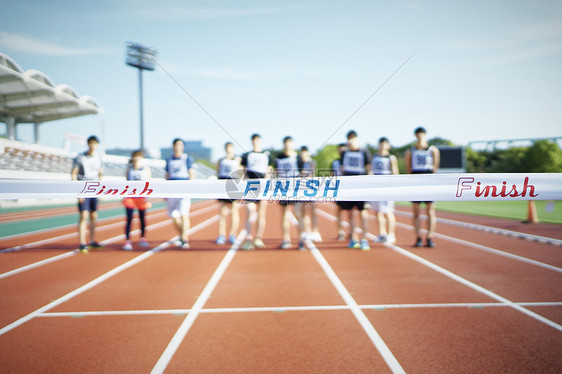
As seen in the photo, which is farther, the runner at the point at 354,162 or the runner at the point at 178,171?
the runner at the point at 178,171

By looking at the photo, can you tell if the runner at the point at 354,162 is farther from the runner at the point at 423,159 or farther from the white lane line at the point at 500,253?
the white lane line at the point at 500,253

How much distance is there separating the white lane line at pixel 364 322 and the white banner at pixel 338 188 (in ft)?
3.67

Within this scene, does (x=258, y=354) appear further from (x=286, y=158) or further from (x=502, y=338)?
(x=286, y=158)

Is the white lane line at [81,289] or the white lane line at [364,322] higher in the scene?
the white lane line at [364,322]

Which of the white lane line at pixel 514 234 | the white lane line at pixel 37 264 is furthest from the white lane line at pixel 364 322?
the white lane line at pixel 514 234

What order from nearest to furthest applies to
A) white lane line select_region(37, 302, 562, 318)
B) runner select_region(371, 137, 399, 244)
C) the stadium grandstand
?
white lane line select_region(37, 302, 562, 318) → runner select_region(371, 137, 399, 244) → the stadium grandstand

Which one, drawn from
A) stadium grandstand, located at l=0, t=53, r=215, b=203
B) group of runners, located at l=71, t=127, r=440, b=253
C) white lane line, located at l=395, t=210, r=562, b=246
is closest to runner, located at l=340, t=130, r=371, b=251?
group of runners, located at l=71, t=127, r=440, b=253

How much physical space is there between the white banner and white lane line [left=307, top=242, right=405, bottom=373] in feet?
3.67

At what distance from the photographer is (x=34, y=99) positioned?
25.0 metres

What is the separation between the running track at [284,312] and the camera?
2510 mm

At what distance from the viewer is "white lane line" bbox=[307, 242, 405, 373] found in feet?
8.05

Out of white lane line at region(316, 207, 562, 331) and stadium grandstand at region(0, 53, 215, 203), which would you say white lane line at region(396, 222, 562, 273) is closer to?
white lane line at region(316, 207, 562, 331)

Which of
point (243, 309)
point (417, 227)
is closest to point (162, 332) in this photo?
point (243, 309)

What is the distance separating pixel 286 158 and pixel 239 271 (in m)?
2.30
